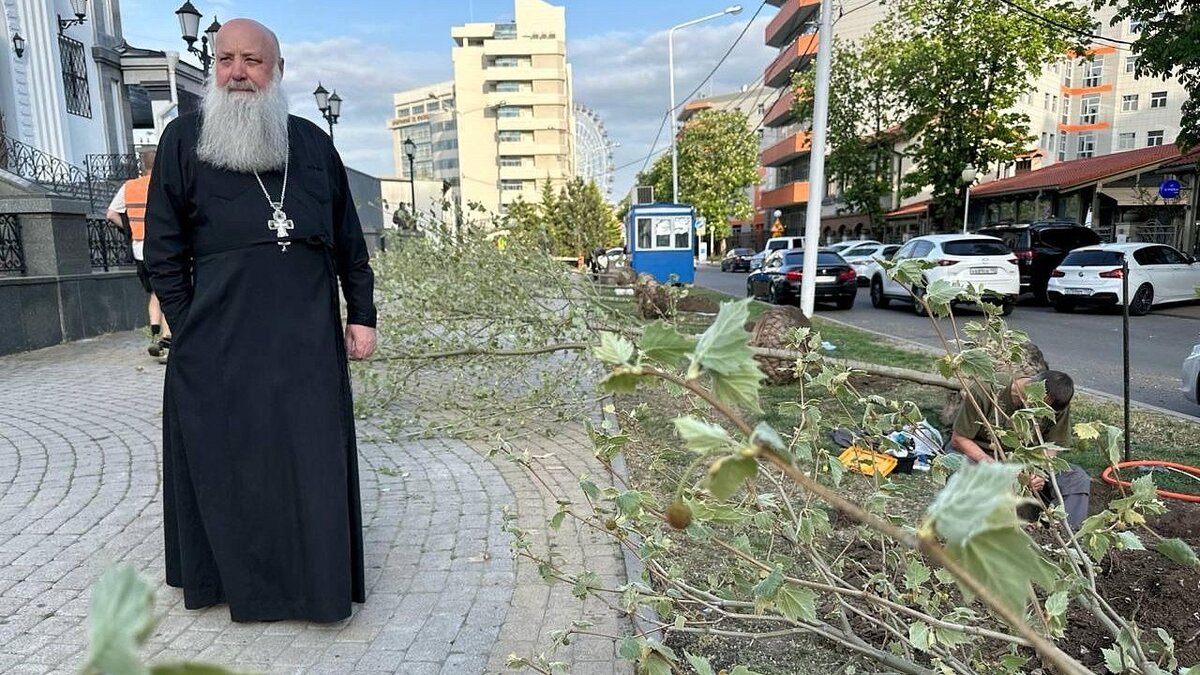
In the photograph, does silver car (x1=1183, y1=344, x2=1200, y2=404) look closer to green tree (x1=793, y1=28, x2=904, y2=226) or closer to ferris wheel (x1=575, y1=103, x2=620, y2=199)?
green tree (x1=793, y1=28, x2=904, y2=226)

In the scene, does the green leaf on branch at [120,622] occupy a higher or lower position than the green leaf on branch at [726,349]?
lower

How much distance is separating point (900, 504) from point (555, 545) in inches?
76.7

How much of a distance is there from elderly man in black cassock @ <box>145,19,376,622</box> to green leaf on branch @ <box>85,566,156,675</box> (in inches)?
91.0

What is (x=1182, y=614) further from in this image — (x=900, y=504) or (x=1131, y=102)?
(x=1131, y=102)

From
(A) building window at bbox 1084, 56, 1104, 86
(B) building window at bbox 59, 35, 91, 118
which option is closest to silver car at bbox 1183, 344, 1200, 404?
(B) building window at bbox 59, 35, 91, 118

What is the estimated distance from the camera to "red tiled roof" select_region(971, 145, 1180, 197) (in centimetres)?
2222

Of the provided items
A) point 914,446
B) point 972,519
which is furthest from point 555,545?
point 972,519

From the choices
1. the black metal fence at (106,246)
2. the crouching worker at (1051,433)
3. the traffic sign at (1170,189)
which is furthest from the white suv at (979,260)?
the black metal fence at (106,246)

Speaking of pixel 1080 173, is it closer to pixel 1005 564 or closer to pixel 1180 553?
pixel 1180 553

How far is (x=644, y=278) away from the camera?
9812mm

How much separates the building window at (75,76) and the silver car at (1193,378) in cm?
2211

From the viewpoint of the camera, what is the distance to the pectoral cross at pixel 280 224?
103 inches

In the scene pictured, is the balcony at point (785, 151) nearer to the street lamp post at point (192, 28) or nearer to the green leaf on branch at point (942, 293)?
the street lamp post at point (192, 28)

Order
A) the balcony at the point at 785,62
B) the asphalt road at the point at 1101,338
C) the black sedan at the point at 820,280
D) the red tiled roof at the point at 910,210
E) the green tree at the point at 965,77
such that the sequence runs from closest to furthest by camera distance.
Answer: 1. the asphalt road at the point at 1101,338
2. the black sedan at the point at 820,280
3. the green tree at the point at 965,77
4. the red tiled roof at the point at 910,210
5. the balcony at the point at 785,62
